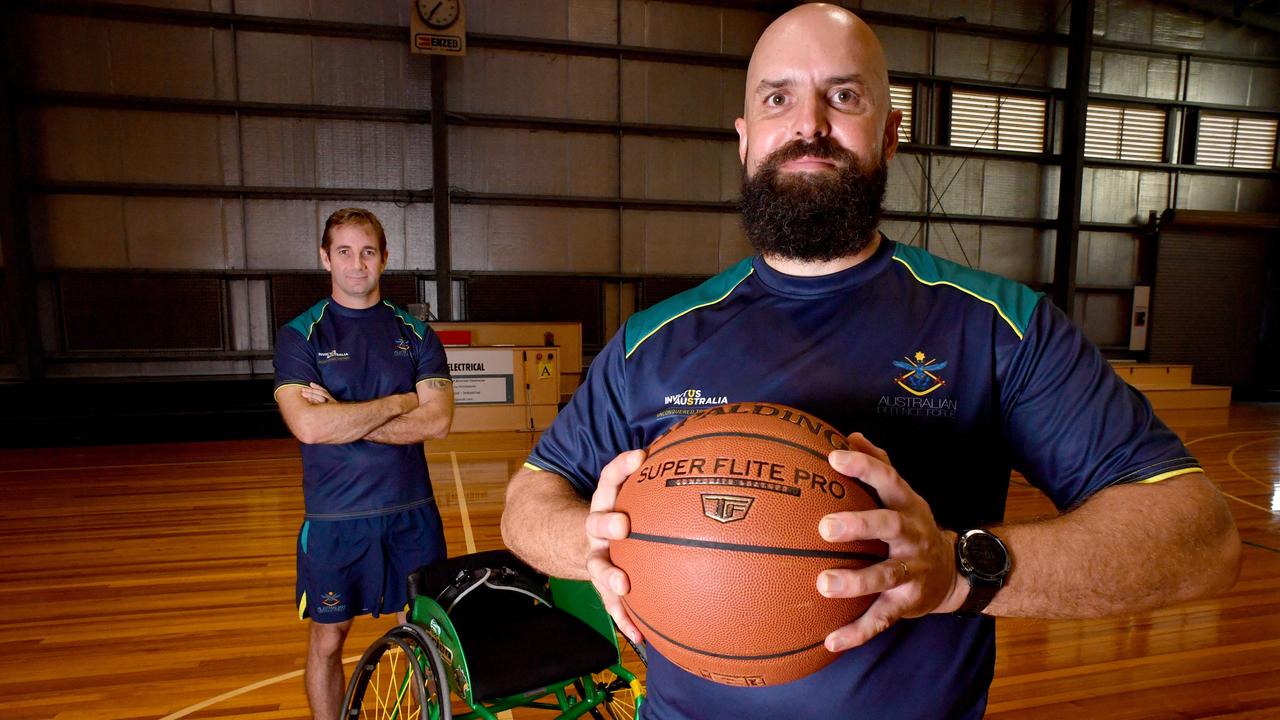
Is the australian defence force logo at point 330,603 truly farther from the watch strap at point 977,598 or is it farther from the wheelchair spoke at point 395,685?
the watch strap at point 977,598

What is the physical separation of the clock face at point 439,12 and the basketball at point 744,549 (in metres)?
8.74

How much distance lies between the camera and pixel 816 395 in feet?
3.52

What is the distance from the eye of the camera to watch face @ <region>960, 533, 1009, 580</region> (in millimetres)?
826

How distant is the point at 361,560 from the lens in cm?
241

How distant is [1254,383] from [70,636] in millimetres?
15212

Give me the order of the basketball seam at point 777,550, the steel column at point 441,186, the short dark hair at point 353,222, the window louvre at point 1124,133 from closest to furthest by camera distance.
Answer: the basketball seam at point 777,550
the short dark hair at point 353,222
the steel column at point 441,186
the window louvre at point 1124,133

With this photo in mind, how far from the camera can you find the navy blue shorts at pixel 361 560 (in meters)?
2.33

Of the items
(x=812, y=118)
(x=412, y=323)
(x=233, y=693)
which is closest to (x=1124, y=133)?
(x=412, y=323)

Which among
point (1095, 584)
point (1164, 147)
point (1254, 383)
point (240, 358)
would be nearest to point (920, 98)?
point (1164, 147)

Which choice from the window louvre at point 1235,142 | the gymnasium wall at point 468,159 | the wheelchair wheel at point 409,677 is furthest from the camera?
the window louvre at point 1235,142

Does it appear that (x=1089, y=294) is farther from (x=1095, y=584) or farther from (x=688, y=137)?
(x=1095, y=584)

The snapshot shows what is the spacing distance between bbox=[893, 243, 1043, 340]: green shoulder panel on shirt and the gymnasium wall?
322 inches

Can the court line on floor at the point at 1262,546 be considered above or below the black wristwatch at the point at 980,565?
below

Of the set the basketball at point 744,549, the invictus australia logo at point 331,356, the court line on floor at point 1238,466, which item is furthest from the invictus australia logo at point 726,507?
the court line on floor at point 1238,466
